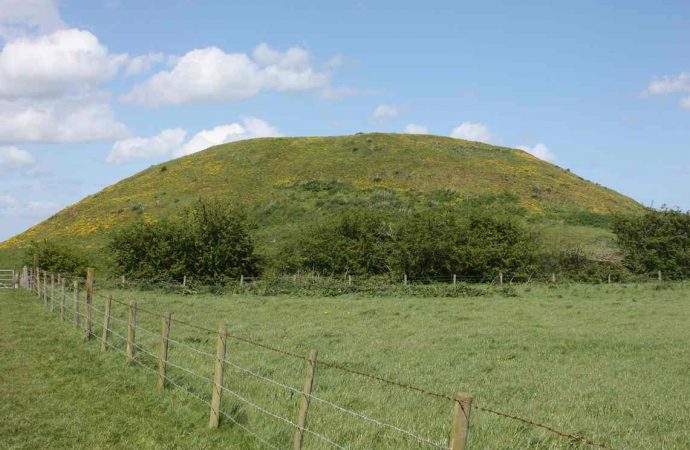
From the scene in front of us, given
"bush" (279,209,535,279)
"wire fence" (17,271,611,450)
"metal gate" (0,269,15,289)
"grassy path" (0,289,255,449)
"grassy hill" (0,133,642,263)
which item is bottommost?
"metal gate" (0,269,15,289)

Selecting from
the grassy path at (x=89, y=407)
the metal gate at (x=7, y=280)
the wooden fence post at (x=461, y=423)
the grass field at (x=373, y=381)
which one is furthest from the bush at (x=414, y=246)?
the wooden fence post at (x=461, y=423)

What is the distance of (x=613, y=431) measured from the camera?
8.64 metres

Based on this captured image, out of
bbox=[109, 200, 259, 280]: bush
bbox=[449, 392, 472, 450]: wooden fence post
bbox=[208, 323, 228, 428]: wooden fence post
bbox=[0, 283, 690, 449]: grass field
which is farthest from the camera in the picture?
bbox=[109, 200, 259, 280]: bush

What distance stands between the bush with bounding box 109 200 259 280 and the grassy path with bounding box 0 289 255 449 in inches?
1086

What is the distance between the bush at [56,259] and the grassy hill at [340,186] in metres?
12.8

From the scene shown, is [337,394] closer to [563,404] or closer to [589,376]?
[563,404]

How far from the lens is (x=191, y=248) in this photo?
43344 mm

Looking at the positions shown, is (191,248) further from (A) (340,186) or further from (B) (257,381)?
(B) (257,381)

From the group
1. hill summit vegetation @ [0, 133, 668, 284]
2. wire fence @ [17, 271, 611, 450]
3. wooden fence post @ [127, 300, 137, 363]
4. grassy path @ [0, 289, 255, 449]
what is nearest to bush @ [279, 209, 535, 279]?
hill summit vegetation @ [0, 133, 668, 284]

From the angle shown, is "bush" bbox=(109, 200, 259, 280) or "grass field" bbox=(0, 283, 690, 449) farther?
"bush" bbox=(109, 200, 259, 280)

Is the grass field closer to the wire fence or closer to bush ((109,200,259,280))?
the wire fence

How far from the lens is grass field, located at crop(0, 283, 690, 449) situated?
334 inches

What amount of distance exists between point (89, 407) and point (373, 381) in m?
4.98

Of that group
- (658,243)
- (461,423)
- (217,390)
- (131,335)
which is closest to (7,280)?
(131,335)
